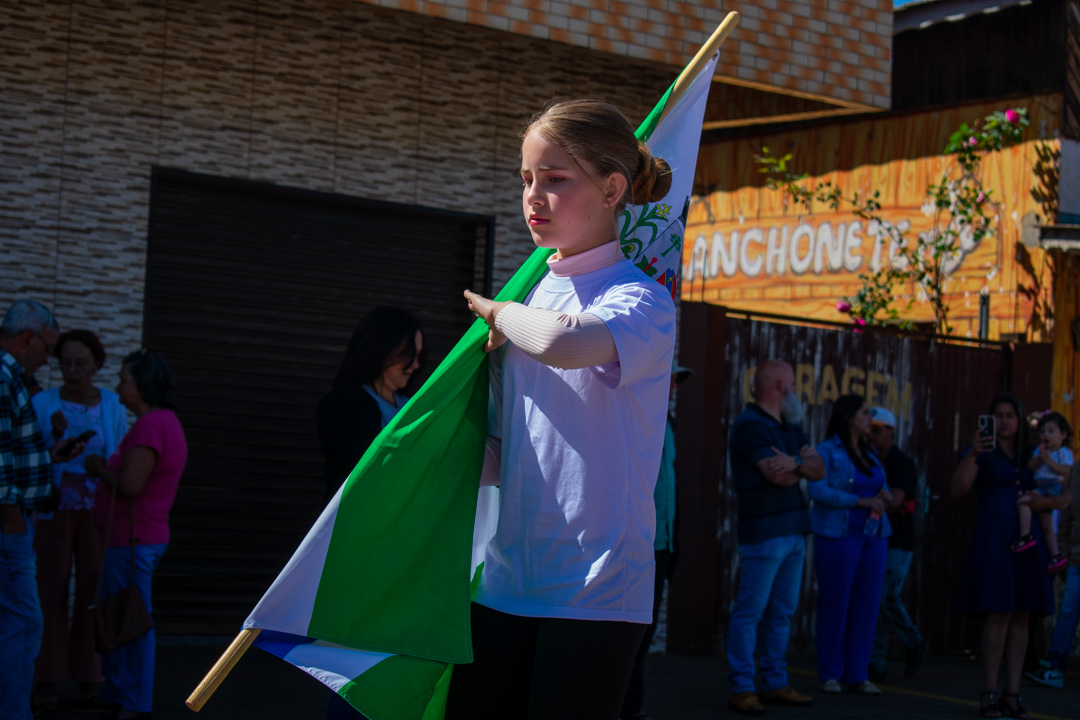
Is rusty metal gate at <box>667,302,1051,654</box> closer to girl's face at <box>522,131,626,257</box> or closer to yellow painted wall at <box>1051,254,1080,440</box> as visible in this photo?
yellow painted wall at <box>1051,254,1080,440</box>

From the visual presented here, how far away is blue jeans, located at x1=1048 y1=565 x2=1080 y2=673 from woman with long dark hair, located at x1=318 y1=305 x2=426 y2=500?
6.54m

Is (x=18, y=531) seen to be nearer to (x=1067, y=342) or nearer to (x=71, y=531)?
(x=71, y=531)

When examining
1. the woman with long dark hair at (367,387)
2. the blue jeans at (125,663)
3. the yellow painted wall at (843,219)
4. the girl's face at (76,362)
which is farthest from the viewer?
the yellow painted wall at (843,219)

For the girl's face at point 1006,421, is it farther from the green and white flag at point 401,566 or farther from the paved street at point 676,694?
the green and white flag at point 401,566

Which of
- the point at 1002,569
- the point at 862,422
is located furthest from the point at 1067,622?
the point at 862,422

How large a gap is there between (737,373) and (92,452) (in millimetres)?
5086

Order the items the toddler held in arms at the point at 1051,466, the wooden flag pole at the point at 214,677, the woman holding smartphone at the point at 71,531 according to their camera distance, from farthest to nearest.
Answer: the toddler held in arms at the point at 1051,466 → the woman holding smartphone at the point at 71,531 → the wooden flag pole at the point at 214,677

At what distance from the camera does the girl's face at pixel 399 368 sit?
5.18 metres

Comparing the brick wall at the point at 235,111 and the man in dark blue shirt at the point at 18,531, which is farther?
the brick wall at the point at 235,111

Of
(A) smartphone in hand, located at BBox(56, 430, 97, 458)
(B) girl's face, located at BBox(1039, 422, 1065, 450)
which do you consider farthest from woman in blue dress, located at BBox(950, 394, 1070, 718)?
(A) smartphone in hand, located at BBox(56, 430, 97, 458)

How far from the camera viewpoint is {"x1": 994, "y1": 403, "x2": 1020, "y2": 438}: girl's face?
Result: 8406 millimetres

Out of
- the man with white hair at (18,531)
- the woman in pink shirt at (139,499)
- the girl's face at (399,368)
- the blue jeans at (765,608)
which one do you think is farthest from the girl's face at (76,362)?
the blue jeans at (765,608)

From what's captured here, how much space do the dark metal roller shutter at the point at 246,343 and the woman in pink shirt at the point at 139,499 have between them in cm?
179

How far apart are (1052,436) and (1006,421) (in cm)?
197
